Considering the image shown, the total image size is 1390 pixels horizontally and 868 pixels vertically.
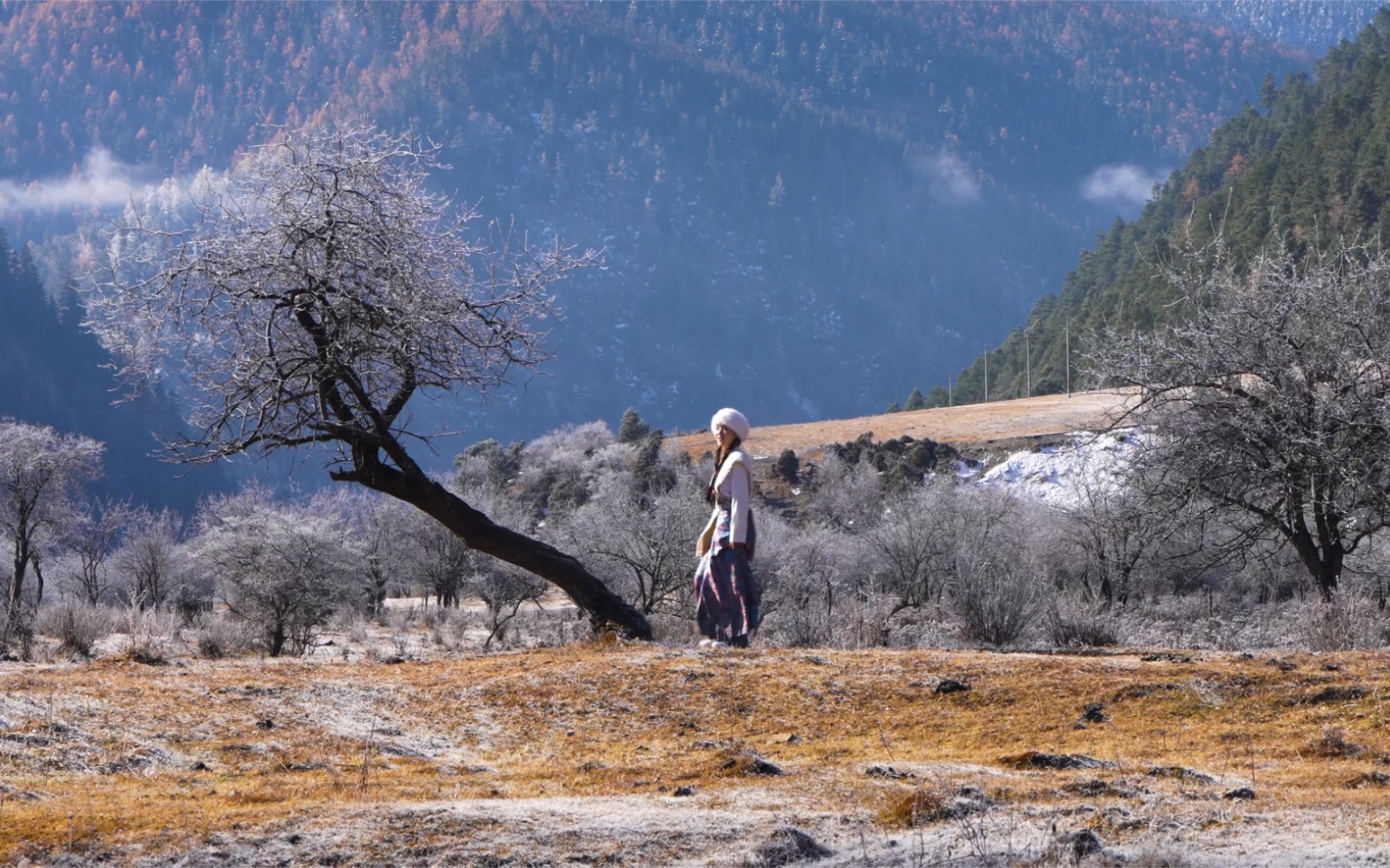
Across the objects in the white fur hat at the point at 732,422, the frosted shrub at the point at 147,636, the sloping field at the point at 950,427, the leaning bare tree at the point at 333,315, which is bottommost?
the frosted shrub at the point at 147,636

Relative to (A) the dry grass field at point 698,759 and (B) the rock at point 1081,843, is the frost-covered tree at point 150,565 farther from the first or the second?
(B) the rock at point 1081,843

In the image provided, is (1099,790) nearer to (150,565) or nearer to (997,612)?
(997,612)

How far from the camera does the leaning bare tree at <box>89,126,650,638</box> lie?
35.1ft

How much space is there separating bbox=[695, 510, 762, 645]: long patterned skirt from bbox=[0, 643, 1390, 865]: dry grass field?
0.63m

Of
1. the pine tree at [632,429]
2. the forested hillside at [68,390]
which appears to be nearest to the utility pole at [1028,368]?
the pine tree at [632,429]

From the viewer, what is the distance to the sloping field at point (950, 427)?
6494 cm

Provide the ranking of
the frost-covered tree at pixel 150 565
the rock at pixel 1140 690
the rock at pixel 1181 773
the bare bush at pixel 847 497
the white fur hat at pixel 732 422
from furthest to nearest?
1. the bare bush at pixel 847 497
2. the frost-covered tree at pixel 150 565
3. the white fur hat at pixel 732 422
4. the rock at pixel 1140 690
5. the rock at pixel 1181 773

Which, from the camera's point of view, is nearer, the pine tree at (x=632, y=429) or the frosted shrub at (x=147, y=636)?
the frosted shrub at (x=147, y=636)

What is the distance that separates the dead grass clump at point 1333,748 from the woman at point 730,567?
437 cm

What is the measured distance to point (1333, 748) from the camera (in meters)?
6.49

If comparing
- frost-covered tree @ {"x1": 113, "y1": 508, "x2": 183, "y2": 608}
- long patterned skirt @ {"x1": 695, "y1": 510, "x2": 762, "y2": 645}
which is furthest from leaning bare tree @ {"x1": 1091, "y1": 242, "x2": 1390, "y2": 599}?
frost-covered tree @ {"x1": 113, "y1": 508, "x2": 183, "y2": 608}

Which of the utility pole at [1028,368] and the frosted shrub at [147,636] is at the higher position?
the utility pole at [1028,368]

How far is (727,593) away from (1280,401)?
5995 mm

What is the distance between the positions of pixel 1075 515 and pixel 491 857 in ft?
92.3
